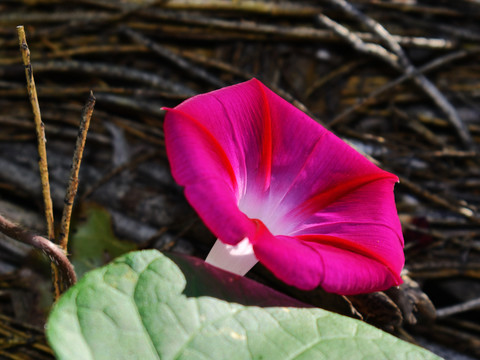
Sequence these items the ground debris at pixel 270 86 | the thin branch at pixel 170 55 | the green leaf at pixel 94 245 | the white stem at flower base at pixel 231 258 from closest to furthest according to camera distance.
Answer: the white stem at flower base at pixel 231 258
the green leaf at pixel 94 245
the ground debris at pixel 270 86
the thin branch at pixel 170 55

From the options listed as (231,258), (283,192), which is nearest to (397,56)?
(283,192)

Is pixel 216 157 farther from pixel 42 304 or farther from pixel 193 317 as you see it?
pixel 42 304

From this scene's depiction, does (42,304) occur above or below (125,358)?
below

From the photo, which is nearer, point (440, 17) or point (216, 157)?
point (216, 157)

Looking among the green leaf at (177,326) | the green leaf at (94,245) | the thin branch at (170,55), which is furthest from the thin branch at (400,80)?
the green leaf at (177,326)

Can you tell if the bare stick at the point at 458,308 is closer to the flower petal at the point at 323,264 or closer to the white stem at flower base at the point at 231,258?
the flower petal at the point at 323,264

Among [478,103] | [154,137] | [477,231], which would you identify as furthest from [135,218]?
[478,103]

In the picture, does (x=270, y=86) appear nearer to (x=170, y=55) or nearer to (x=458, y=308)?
(x=170, y=55)
